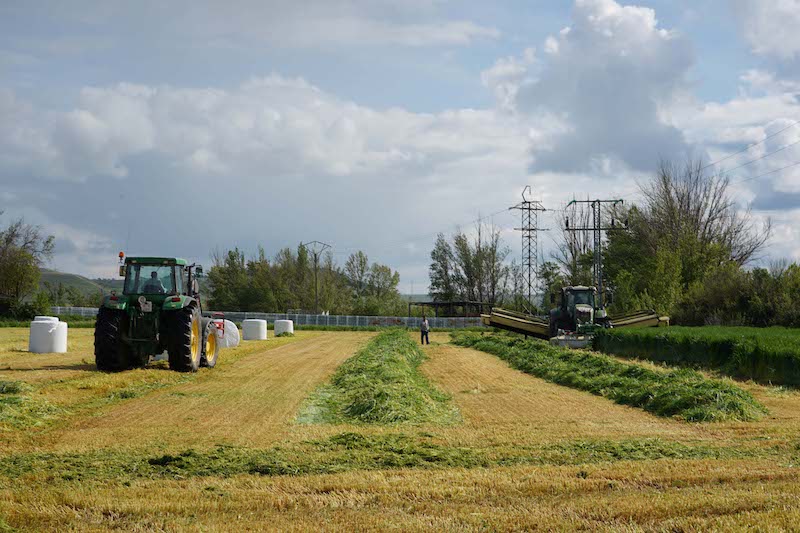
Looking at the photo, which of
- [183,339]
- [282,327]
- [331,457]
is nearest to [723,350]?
[183,339]

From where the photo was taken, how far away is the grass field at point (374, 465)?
6.84 m

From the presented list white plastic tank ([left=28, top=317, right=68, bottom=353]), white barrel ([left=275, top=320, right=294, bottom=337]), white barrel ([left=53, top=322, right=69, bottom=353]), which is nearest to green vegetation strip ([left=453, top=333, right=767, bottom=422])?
white barrel ([left=53, top=322, right=69, bottom=353])

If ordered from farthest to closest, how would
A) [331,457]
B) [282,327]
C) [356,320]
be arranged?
[356,320]
[282,327]
[331,457]

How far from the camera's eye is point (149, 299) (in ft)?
64.0

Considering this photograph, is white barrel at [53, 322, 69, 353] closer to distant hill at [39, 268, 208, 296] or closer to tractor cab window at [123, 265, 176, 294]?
tractor cab window at [123, 265, 176, 294]

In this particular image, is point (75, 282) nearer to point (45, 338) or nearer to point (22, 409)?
point (45, 338)

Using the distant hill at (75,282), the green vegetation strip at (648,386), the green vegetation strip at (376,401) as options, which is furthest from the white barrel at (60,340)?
the distant hill at (75,282)

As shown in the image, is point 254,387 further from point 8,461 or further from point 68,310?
point 68,310

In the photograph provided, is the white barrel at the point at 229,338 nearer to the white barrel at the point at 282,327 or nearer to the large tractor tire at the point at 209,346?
the large tractor tire at the point at 209,346

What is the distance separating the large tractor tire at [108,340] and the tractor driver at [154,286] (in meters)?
0.98

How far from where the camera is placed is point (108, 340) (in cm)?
1862

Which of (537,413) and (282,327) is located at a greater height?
(282,327)

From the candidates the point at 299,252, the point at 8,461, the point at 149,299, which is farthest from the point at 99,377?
the point at 299,252

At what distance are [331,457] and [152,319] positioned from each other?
36.2 feet
